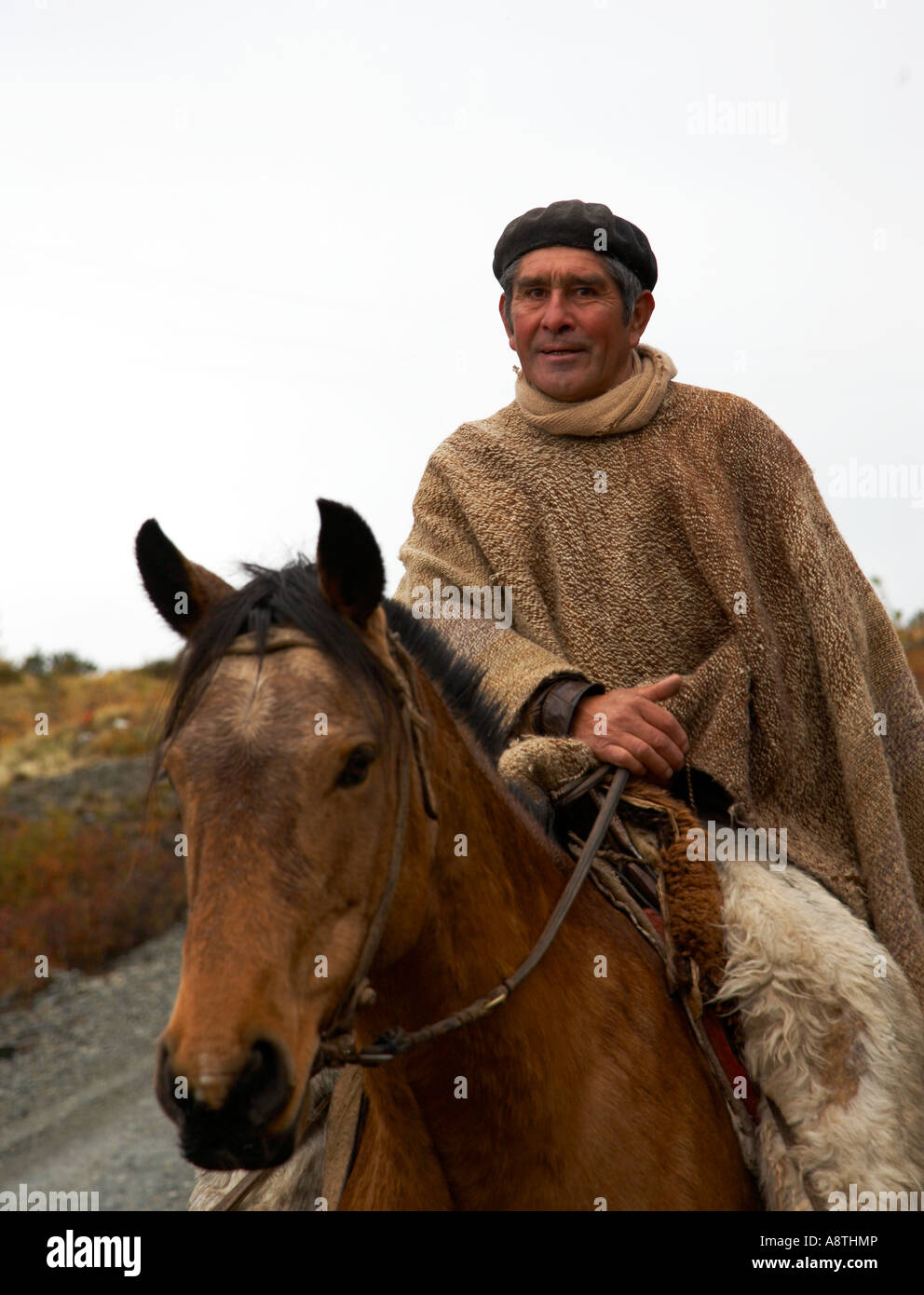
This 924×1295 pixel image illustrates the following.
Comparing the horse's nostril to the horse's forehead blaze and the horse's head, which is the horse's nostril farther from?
the horse's forehead blaze

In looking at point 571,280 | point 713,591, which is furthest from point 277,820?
point 571,280

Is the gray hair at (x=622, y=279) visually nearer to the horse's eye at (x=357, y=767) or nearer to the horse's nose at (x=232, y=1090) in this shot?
the horse's eye at (x=357, y=767)

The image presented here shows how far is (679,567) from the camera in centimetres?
369

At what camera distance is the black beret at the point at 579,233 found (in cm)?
364

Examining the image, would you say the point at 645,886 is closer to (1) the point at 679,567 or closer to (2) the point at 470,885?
(2) the point at 470,885

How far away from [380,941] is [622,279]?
2.48 metres

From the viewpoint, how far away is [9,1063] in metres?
9.04

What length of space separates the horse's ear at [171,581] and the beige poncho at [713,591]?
128 cm

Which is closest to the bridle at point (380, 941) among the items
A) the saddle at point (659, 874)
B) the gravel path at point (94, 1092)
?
the saddle at point (659, 874)

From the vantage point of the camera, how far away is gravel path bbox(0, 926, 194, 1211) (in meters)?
7.33
